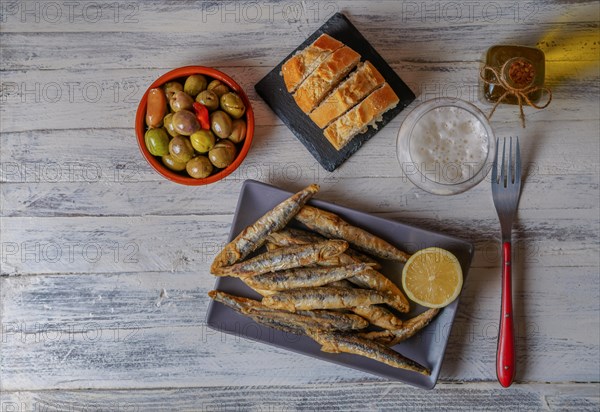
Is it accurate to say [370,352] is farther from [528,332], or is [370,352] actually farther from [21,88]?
[21,88]

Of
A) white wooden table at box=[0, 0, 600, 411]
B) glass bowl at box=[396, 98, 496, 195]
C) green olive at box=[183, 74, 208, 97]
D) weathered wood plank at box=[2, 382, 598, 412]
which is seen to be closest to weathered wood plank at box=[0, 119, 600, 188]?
white wooden table at box=[0, 0, 600, 411]

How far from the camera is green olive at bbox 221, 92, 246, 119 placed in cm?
210

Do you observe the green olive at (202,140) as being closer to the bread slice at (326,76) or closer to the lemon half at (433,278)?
the bread slice at (326,76)

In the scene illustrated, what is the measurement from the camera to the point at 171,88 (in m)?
2.13

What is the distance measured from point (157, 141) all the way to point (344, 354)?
3.59ft

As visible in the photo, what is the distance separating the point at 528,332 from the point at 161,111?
1733 millimetres

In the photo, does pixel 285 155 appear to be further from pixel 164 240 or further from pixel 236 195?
pixel 164 240

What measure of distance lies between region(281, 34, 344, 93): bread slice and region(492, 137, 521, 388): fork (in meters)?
0.80

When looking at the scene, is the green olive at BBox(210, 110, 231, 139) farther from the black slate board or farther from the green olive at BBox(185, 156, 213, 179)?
the black slate board

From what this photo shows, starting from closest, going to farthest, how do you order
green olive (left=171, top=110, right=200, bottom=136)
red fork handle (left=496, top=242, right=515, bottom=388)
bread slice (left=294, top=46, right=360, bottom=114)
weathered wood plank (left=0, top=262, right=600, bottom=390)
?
green olive (left=171, top=110, right=200, bottom=136) < bread slice (left=294, top=46, right=360, bottom=114) < red fork handle (left=496, top=242, right=515, bottom=388) < weathered wood plank (left=0, top=262, right=600, bottom=390)

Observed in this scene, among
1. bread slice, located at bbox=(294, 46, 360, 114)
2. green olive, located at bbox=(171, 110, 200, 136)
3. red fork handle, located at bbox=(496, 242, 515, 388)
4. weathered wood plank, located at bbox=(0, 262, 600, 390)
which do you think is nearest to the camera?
green olive, located at bbox=(171, 110, 200, 136)

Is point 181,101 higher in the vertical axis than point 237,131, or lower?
higher

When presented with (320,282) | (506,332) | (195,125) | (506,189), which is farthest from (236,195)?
(506,332)

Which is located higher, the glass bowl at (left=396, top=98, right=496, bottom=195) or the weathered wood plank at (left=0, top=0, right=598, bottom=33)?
the weathered wood plank at (left=0, top=0, right=598, bottom=33)
